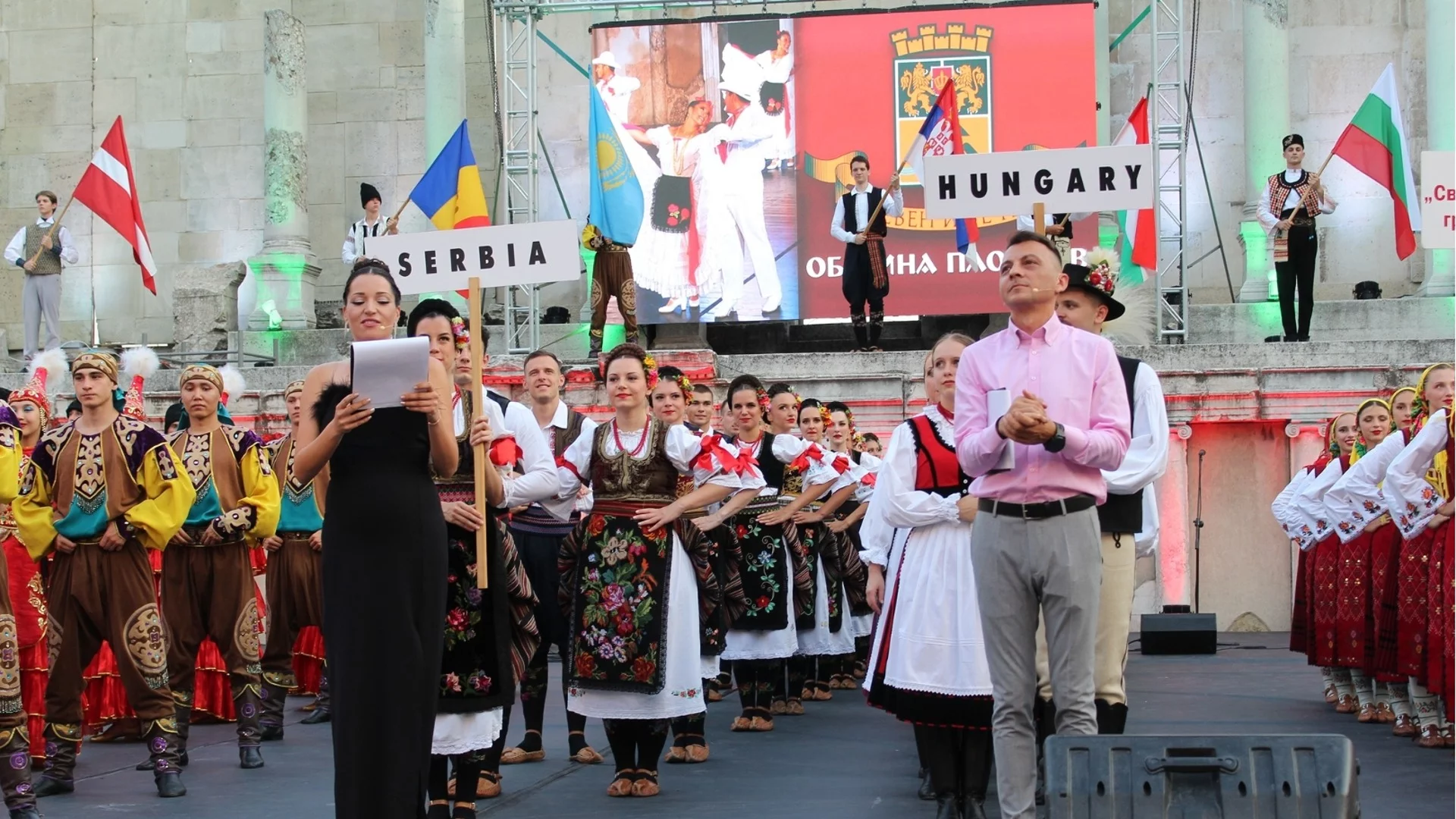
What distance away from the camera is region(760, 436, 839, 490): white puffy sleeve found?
1033cm

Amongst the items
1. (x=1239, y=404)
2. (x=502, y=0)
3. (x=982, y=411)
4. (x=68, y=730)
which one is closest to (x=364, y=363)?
(x=982, y=411)

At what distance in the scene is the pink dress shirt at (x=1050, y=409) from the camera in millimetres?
5367

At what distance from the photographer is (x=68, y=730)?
7.75m

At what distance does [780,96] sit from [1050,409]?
13568 mm

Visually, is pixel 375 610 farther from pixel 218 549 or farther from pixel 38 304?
pixel 38 304

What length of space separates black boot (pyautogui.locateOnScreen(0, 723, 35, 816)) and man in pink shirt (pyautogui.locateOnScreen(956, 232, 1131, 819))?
11.8 ft

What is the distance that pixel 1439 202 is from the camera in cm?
738

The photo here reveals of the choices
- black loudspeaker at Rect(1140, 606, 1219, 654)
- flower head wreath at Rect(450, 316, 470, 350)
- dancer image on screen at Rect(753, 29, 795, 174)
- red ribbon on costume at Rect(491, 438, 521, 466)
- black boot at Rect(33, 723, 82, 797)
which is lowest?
black loudspeaker at Rect(1140, 606, 1219, 654)

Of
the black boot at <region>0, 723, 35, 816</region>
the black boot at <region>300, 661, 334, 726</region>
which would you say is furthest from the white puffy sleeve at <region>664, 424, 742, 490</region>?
the black boot at <region>300, 661, 334, 726</region>

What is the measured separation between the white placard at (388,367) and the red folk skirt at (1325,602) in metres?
6.58

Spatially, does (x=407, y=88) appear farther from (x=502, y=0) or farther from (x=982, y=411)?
(x=982, y=411)

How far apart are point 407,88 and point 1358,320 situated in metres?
11.2

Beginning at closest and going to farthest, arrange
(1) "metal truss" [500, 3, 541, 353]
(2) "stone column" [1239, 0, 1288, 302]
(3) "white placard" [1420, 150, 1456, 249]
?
(3) "white placard" [1420, 150, 1456, 249] < (1) "metal truss" [500, 3, 541, 353] < (2) "stone column" [1239, 0, 1288, 302]

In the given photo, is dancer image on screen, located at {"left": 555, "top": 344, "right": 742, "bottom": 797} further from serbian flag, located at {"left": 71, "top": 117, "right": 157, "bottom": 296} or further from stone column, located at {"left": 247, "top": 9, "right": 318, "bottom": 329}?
stone column, located at {"left": 247, "top": 9, "right": 318, "bottom": 329}
